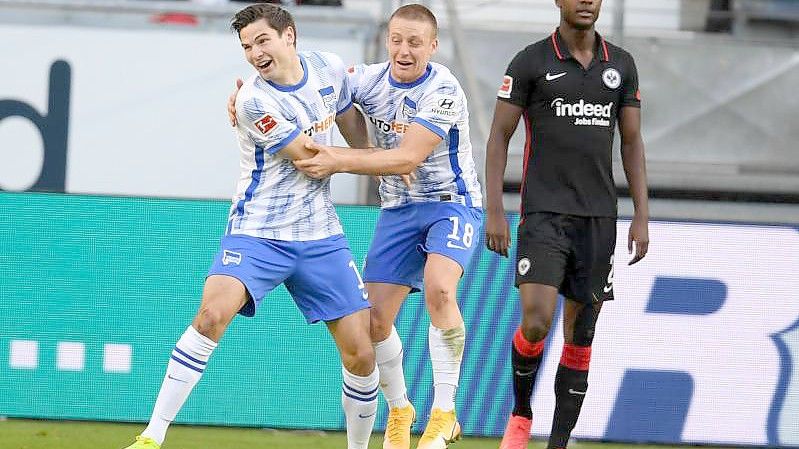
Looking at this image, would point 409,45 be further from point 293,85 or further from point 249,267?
point 249,267

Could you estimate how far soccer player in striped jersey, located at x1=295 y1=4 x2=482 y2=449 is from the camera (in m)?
6.94

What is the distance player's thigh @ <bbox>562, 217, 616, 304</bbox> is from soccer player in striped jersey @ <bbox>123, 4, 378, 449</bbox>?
1.09 m

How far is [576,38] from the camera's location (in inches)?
277

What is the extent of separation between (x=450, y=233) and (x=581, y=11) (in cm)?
127

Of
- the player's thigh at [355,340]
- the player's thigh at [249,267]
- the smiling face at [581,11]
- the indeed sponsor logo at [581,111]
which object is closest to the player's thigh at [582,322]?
the indeed sponsor logo at [581,111]

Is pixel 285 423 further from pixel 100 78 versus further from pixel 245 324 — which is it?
pixel 100 78

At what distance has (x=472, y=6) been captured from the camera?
38.8 feet

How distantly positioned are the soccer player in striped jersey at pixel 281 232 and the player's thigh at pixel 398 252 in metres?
0.56

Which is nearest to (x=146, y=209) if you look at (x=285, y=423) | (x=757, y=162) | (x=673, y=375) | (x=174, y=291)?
(x=174, y=291)

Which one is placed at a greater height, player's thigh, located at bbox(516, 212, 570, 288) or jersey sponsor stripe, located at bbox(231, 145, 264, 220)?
jersey sponsor stripe, located at bbox(231, 145, 264, 220)

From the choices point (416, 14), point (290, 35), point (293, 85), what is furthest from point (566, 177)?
point (290, 35)

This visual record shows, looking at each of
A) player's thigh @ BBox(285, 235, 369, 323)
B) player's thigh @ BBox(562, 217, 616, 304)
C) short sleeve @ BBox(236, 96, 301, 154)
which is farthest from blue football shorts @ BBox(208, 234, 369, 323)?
player's thigh @ BBox(562, 217, 616, 304)

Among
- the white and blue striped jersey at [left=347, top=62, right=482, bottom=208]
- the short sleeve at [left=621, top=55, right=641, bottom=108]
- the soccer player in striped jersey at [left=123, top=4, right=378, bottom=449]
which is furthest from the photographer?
the short sleeve at [left=621, top=55, right=641, bottom=108]

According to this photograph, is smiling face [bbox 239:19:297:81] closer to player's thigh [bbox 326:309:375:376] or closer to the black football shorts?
player's thigh [bbox 326:309:375:376]
